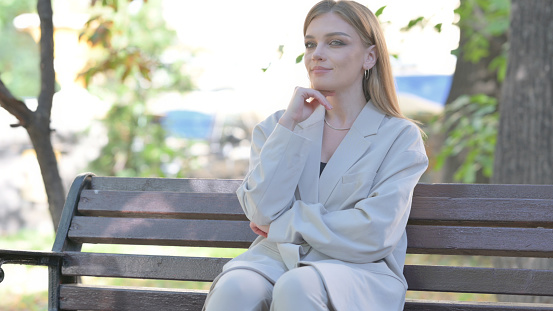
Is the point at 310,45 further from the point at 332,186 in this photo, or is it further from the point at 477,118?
the point at 477,118

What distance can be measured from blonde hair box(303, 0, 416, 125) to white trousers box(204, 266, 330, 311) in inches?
38.2

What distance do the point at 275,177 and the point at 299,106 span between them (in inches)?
14.0

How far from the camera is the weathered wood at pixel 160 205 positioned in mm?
3320

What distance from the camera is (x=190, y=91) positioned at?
12188 mm

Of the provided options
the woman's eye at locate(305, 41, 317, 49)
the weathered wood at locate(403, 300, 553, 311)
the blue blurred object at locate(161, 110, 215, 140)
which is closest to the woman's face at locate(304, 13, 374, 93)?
the woman's eye at locate(305, 41, 317, 49)

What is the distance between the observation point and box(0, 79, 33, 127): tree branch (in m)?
3.95

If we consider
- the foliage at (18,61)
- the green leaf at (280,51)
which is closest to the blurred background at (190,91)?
the green leaf at (280,51)

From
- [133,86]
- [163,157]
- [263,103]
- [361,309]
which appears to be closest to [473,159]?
[361,309]

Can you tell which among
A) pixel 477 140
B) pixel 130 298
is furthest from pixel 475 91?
pixel 130 298

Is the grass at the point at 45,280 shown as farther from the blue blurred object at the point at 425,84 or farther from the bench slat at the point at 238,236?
the blue blurred object at the point at 425,84

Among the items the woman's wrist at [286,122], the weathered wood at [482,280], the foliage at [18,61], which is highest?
the woman's wrist at [286,122]

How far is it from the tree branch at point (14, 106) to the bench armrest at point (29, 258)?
1123 mm

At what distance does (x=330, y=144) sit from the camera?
3.18 meters

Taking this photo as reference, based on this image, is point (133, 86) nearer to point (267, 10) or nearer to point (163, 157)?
point (163, 157)
